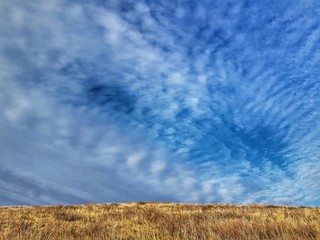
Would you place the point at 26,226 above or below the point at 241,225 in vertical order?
above

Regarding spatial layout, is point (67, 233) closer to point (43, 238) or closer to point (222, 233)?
point (43, 238)

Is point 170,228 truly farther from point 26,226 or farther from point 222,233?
point 26,226

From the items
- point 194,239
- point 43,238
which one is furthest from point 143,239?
point 43,238

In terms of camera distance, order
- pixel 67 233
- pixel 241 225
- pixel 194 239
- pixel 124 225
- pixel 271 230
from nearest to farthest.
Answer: pixel 194 239 < pixel 271 230 < pixel 241 225 < pixel 67 233 < pixel 124 225

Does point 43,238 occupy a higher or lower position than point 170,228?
lower

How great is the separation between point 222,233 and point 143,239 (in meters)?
2.47

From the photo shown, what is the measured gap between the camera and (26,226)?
1480 cm

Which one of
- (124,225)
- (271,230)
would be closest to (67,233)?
(124,225)

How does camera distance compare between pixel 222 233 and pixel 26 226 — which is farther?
pixel 26 226

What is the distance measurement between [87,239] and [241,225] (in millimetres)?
4984

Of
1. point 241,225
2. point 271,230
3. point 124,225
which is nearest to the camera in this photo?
point 271,230

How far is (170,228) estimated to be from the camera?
42.2ft

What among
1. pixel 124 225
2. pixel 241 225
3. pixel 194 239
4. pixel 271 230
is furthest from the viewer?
pixel 124 225

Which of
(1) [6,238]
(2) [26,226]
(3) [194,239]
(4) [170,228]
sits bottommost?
(3) [194,239]
